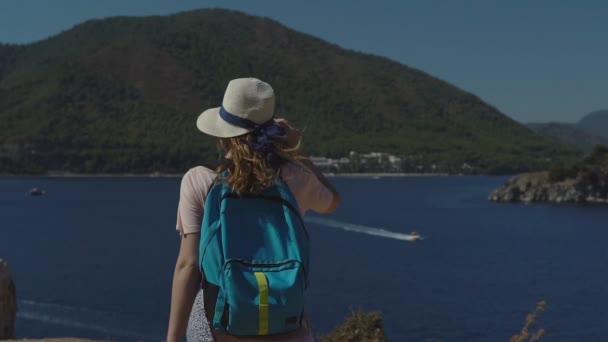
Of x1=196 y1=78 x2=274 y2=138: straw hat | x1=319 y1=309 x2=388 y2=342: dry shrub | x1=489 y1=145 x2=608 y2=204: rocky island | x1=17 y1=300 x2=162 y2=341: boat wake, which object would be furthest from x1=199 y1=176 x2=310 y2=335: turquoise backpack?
x1=489 y1=145 x2=608 y2=204: rocky island

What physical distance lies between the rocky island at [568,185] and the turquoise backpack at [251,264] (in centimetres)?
8688

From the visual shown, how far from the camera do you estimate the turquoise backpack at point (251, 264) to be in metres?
2.14

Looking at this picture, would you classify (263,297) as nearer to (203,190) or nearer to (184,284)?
(184,284)

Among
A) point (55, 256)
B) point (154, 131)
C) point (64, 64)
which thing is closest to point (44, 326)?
point (55, 256)

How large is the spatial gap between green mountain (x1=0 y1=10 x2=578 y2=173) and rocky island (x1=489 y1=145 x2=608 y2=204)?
2281 inches

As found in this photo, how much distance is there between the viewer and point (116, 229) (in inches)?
2331

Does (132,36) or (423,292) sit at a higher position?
(132,36)

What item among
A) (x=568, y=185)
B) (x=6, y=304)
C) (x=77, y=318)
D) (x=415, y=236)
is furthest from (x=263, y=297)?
(x=568, y=185)

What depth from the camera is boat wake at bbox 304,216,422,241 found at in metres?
53.1

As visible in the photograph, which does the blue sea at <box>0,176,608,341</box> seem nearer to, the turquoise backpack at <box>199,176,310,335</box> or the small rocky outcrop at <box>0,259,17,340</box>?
the small rocky outcrop at <box>0,259,17,340</box>

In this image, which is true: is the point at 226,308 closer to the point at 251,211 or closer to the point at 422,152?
the point at 251,211

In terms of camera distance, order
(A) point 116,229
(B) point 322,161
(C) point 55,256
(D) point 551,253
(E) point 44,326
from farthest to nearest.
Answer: (B) point 322,161, (A) point 116,229, (D) point 551,253, (C) point 55,256, (E) point 44,326

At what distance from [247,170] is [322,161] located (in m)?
143

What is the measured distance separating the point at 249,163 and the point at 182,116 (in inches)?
6594
